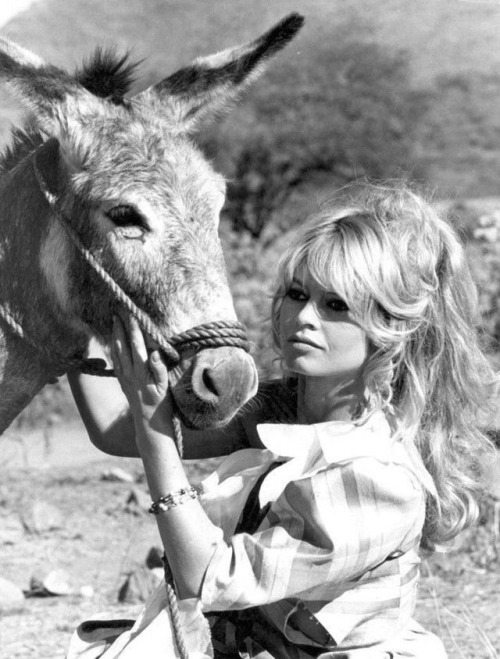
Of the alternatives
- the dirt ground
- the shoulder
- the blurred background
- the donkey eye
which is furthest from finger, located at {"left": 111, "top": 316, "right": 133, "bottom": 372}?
the blurred background

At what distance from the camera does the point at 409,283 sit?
7.58 feet

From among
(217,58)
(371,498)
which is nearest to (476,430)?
(371,498)

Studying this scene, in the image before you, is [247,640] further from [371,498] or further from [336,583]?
[371,498]

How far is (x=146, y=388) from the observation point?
2.08 metres

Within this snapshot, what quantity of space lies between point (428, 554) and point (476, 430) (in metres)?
0.37

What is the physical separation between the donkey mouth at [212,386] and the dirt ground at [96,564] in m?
0.78

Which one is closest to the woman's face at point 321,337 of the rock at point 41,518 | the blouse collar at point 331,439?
the blouse collar at point 331,439

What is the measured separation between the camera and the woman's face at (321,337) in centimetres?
225

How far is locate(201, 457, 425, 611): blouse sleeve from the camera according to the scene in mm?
2029

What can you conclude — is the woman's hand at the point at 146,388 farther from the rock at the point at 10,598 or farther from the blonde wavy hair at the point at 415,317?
the rock at the point at 10,598

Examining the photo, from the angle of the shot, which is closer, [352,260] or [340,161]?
[352,260]

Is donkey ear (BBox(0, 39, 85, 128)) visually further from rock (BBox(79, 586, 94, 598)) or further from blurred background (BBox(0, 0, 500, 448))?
blurred background (BBox(0, 0, 500, 448))

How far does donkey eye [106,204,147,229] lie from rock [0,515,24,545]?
11.1 feet

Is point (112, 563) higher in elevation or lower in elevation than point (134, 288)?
lower
